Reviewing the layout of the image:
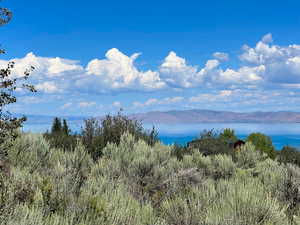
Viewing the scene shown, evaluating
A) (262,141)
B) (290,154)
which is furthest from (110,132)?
(262,141)

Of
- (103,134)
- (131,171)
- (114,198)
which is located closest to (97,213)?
(114,198)

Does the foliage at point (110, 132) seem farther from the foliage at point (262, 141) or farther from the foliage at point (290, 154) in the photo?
the foliage at point (262, 141)

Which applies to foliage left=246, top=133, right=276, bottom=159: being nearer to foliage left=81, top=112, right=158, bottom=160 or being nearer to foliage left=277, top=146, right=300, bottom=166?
foliage left=277, top=146, right=300, bottom=166

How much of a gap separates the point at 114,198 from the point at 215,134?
29.1 metres

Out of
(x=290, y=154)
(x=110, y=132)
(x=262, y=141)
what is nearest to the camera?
(x=110, y=132)

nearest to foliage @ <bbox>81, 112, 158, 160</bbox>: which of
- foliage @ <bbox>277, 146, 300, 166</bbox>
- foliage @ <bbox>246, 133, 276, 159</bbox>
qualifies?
foliage @ <bbox>277, 146, 300, 166</bbox>

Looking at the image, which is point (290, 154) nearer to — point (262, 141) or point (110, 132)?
point (262, 141)

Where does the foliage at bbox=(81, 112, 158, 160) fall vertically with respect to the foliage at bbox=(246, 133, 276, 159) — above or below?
above

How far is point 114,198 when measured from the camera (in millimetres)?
4508

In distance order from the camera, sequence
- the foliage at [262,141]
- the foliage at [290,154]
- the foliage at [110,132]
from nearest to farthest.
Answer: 1. the foliage at [110,132]
2. the foliage at [290,154]
3. the foliage at [262,141]

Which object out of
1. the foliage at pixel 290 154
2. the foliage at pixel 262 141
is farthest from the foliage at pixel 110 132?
the foliage at pixel 262 141

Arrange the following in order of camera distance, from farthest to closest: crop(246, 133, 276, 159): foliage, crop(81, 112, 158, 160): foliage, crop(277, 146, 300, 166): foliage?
crop(246, 133, 276, 159): foliage < crop(277, 146, 300, 166): foliage < crop(81, 112, 158, 160): foliage

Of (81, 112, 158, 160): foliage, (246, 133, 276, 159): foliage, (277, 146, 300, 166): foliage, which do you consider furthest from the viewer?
(246, 133, 276, 159): foliage

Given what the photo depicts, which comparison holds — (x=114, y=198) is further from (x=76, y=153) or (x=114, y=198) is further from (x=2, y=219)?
(x=76, y=153)
